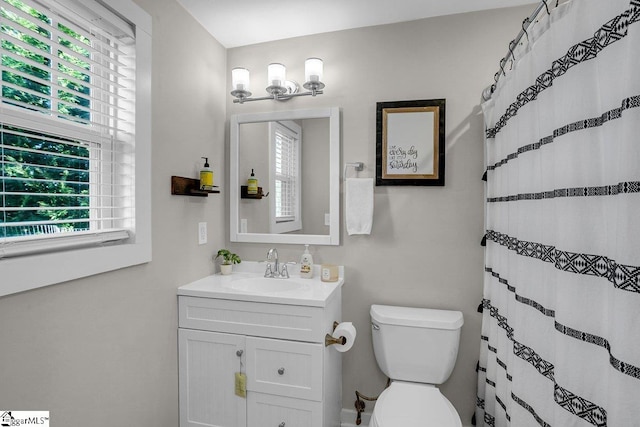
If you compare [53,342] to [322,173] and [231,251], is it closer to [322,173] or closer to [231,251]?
[231,251]

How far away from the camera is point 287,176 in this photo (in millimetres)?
2129

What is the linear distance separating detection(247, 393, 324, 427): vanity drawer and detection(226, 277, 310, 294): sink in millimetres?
562

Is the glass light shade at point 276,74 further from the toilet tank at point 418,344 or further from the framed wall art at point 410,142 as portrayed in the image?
the toilet tank at point 418,344

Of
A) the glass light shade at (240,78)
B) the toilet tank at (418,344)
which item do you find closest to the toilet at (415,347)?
the toilet tank at (418,344)

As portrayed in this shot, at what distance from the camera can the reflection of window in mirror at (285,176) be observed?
2.12 m

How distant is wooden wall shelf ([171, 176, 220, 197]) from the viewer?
67.2 inches

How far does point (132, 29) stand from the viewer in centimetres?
146

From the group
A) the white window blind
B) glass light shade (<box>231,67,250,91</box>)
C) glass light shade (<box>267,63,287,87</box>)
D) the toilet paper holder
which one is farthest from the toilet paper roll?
glass light shade (<box>231,67,250,91</box>)

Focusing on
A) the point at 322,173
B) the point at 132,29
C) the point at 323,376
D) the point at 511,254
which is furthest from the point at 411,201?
the point at 132,29

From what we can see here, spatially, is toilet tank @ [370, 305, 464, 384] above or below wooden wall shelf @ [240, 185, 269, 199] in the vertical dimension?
below

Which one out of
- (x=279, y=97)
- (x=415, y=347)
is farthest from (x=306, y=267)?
(x=279, y=97)

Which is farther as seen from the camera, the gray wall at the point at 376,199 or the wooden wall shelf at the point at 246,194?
the wooden wall shelf at the point at 246,194

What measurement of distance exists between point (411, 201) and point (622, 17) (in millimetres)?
1333

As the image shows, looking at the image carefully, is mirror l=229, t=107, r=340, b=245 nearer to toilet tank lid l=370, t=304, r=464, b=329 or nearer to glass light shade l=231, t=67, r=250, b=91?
glass light shade l=231, t=67, r=250, b=91
